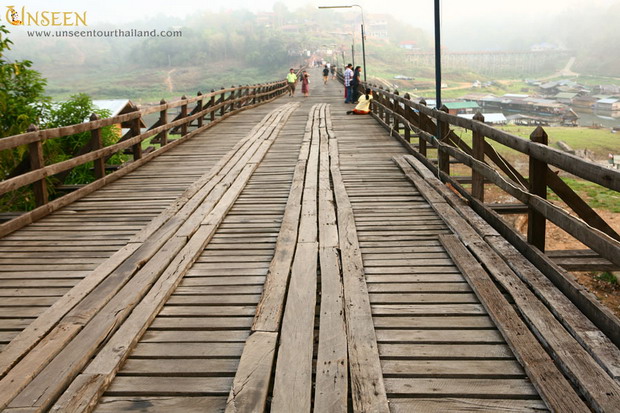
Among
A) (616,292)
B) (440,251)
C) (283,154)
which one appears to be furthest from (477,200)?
(616,292)

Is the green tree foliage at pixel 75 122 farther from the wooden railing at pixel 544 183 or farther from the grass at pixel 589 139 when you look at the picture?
the grass at pixel 589 139

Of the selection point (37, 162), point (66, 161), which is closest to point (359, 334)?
point (37, 162)

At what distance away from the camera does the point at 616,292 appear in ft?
49.6

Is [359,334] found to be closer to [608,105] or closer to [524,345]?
[524,345]

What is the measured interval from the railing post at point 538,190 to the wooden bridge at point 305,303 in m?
0.02

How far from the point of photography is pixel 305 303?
4.21 m

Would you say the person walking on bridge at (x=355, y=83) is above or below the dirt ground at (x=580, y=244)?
above

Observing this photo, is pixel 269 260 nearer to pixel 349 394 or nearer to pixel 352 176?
pixel 349 394

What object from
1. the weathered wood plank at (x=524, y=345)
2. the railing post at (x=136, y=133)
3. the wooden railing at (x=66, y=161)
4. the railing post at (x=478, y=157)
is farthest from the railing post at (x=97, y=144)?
the weathered wood plank at (x=524, y=345)

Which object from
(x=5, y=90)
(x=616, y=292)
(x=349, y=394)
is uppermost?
(x=5, y=90)

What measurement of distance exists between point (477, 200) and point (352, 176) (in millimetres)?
2795

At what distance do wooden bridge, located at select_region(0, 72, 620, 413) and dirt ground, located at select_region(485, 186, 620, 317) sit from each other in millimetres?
4146

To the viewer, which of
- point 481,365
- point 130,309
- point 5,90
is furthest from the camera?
point 5,90

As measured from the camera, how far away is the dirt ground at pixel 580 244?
1477cm
